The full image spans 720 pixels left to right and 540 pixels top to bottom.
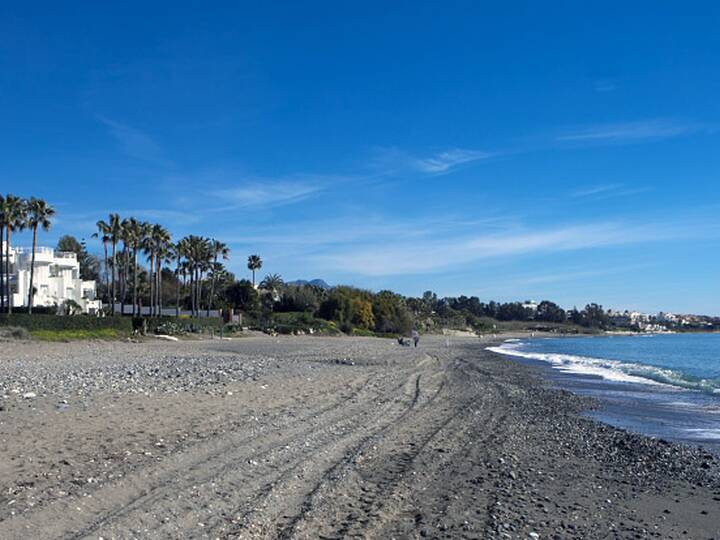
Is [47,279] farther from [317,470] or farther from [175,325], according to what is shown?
[317,470]

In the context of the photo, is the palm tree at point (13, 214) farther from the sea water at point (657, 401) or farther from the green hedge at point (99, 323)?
the sea water at point (657, 401)

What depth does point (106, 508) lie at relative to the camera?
24.3 feet

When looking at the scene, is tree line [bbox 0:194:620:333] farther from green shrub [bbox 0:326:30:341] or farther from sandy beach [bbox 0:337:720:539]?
sandy beach [bbox 0:337:720:539]

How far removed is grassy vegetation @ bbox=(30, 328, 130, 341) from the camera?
45.1 meters

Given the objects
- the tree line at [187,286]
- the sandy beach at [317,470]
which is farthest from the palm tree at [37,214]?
the sandy beach at [317,470]

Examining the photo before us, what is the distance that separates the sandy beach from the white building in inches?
2192

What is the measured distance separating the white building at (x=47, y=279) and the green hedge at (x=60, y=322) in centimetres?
1799

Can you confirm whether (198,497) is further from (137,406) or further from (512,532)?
(137,406)

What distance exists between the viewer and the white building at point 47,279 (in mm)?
68762

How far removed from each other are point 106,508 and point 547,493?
5876 mm

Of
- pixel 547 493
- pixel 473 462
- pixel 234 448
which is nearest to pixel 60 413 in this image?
pixel 234 448

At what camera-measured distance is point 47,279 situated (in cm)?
7250

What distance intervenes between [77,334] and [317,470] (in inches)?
1685

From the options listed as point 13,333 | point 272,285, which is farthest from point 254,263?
point 13,333
